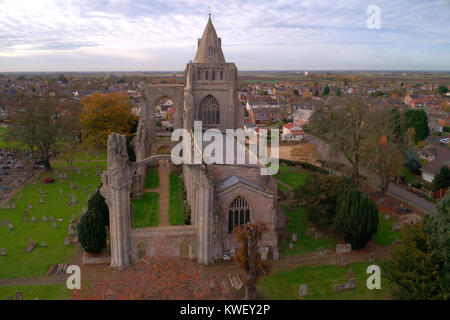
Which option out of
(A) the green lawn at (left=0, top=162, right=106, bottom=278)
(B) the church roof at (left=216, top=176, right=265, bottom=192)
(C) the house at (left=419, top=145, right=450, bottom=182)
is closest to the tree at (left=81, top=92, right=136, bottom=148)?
(A) the green lawn at (left=0, top=162, right=106, bottom=278)

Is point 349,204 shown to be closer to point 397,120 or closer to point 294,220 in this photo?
point 294,220

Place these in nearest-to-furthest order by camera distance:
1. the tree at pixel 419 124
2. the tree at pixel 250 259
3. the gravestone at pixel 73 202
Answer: the tree at pixel 250 259 → the gravestone at pixel 73 202 → the tree at pixel 419 124

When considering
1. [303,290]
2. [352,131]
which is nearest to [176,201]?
[303,290]

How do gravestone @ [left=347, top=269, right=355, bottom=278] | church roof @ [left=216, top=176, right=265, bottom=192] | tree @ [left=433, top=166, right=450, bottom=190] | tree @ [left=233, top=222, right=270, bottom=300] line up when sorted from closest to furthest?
1. tree @ [left=233, top=222, right=270, bottom=300]
2. gravestone @ [left=347, top=269, right=355, bottom=278]
3. church roof @ [left=216, top=176, right=265, bottom=192]
4. tree @ [left=433, top=166, right=450, bottom=190]

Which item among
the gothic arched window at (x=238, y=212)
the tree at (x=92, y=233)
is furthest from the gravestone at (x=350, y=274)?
the tree at (x=92, y=233)

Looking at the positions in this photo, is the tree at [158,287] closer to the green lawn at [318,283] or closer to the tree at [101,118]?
the green lawn at [318,283]

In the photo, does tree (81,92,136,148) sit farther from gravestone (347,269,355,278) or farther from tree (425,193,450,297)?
tree (425,193,450,297)
